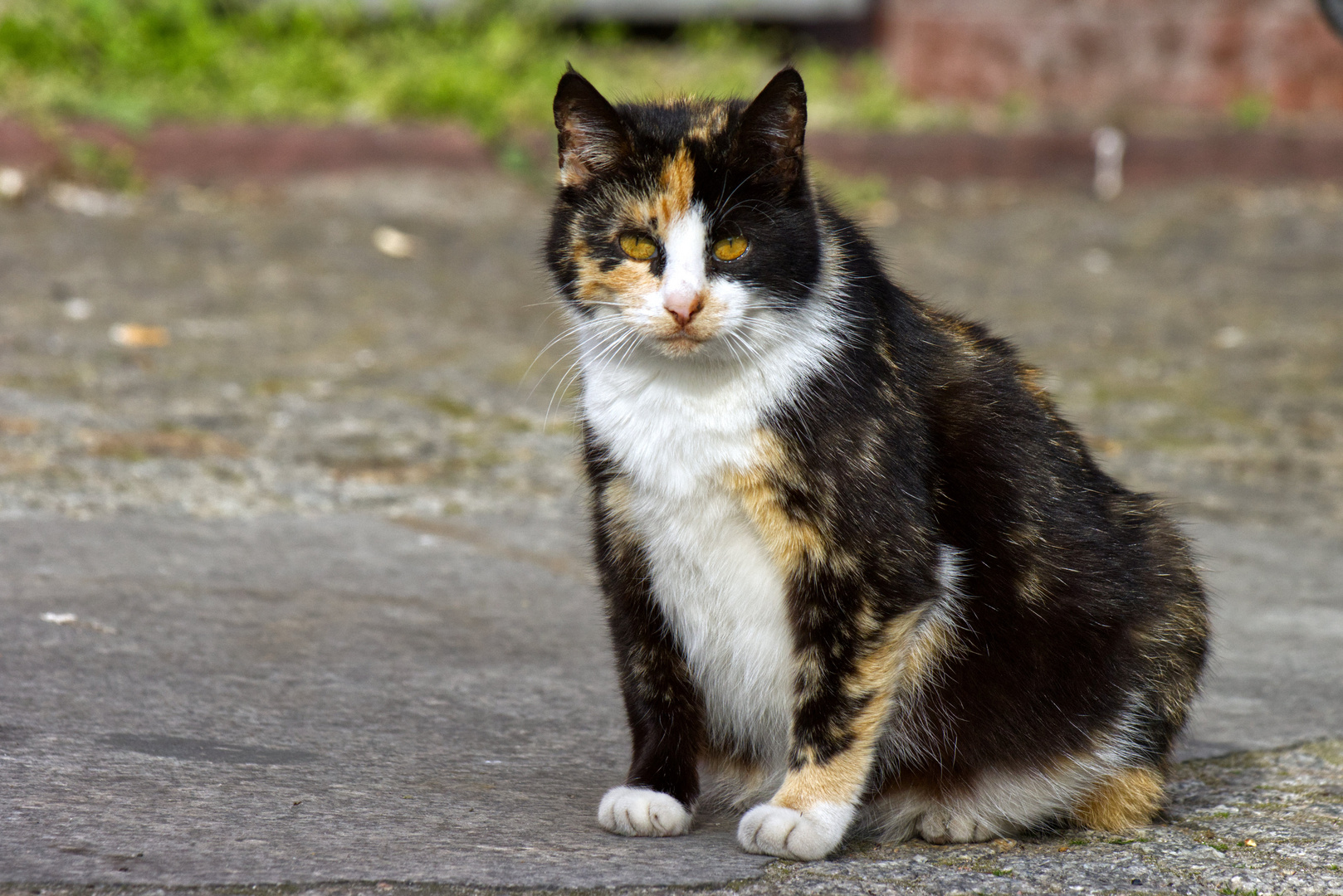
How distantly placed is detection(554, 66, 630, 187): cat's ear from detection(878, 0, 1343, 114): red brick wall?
6671 millimetres

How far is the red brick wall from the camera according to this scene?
8.38m

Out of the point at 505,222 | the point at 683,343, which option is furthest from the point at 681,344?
the point at 505,222

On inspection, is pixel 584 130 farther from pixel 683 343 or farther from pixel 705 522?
pixel 705 522

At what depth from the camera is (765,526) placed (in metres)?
2.32

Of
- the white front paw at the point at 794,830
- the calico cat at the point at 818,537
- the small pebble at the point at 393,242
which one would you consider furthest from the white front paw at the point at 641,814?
the small pebble at the point at 393,242

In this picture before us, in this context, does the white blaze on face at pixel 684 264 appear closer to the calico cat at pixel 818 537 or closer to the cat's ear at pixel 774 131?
the calico cat at pixel 818 537

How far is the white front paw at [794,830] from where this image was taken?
2.28 meters

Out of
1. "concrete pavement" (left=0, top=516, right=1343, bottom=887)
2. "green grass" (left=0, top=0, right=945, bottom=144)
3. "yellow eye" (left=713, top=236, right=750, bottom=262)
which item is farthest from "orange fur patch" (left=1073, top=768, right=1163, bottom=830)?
"green grass" (left=0, top=0, right=945, bottom=144)

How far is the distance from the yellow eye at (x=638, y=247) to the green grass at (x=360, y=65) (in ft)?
17.1

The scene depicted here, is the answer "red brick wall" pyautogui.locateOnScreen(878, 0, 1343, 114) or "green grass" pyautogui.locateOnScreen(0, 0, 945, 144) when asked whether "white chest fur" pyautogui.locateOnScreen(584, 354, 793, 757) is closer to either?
"green grass" pyautogui.locateOnScreen(0, 0, 945, 144)

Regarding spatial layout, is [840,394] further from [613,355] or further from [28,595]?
[28,595]

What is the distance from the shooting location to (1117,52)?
8633mm

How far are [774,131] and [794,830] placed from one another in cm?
111

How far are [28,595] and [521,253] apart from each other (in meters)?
4.10
